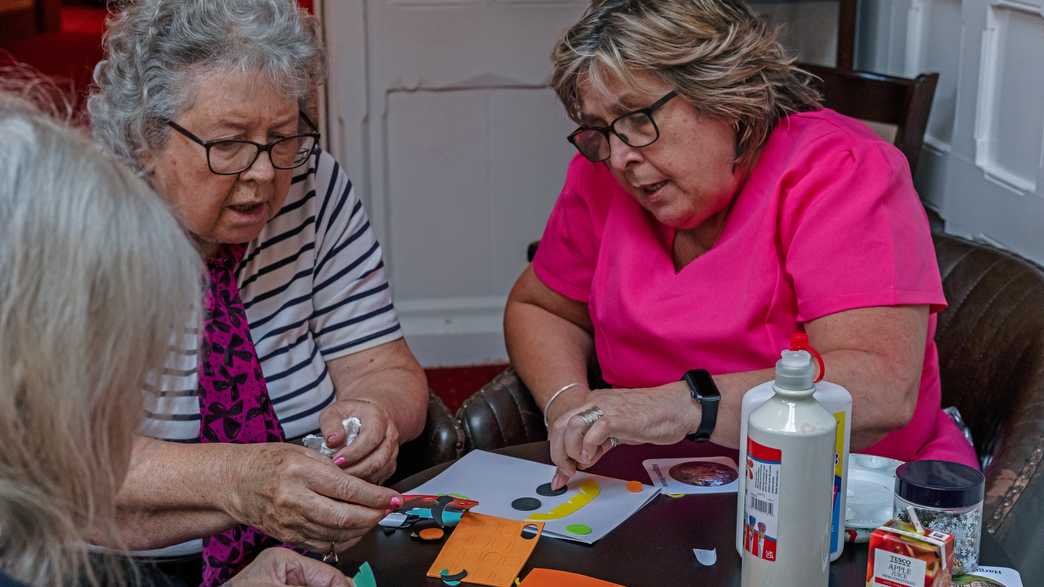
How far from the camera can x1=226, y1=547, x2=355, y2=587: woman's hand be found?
4.42ft

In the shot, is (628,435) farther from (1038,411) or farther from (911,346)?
(1038,411)

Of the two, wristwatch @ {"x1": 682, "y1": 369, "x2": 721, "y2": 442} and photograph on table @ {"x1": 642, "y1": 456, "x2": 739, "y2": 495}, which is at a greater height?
wristwatch @ {"x1": 682, "y1": 369, "x2": 721, "y2": 442}

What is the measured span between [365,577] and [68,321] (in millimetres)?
612

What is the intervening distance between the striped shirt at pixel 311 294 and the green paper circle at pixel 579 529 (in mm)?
594

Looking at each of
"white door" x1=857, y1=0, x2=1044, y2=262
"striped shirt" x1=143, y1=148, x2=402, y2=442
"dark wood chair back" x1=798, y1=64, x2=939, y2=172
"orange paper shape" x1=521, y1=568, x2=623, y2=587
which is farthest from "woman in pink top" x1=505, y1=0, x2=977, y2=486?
"dark wood chair back" x1=798, y1=64, x2=939, y2=172

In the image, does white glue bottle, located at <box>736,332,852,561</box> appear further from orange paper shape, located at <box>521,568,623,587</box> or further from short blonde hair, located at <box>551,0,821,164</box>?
short blonde hair, located at <box>551,0,821,164</box>

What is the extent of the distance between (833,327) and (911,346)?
0.35ft

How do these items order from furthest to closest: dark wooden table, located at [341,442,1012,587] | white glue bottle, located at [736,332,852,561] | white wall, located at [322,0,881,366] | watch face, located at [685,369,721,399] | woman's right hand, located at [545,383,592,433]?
white wall, located at [322,0,881,366] → woman's right hand, located at [545,383,592,433] → watch face, located at [685,369,721,399] → dark wooden table, located at [341,442,1012,587] → white glue bottle, located at [736,332,852,561]

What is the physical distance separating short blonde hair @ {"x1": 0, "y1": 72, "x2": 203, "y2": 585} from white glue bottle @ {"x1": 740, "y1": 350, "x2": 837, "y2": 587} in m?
0.56

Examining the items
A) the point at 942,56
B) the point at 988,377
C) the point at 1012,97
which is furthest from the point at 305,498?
the point at 942,56

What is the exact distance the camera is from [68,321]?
875 millimetres

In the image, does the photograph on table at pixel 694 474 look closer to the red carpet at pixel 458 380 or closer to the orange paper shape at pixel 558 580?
the orange paper shape at pixel 558 580

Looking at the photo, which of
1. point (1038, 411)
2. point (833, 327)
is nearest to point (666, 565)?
point (833, 327)

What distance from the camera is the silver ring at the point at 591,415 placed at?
1543 mm
